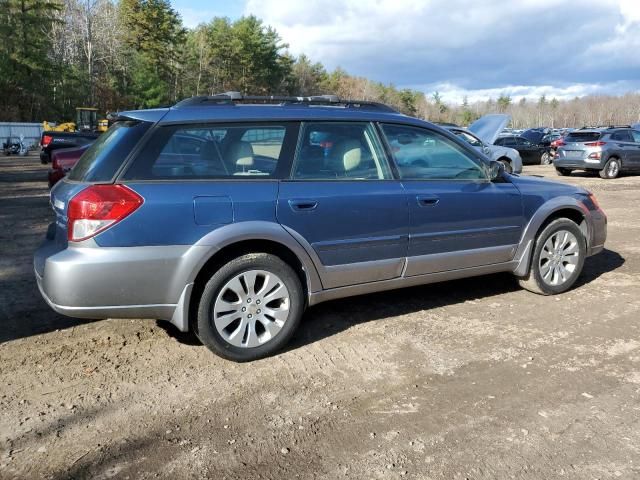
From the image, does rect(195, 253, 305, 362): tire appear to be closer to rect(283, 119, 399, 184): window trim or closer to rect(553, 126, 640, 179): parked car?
rect(283, 119, 399, 184): window trim

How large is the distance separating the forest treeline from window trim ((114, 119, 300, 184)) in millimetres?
51826

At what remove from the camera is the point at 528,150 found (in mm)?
24938

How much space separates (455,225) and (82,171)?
9.52ft

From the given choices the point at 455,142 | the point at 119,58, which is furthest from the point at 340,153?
the point at 119,58

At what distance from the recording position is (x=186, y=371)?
3740 mm

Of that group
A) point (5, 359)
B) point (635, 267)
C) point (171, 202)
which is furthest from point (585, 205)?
point (5, 359)

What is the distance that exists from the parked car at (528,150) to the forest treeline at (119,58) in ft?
129

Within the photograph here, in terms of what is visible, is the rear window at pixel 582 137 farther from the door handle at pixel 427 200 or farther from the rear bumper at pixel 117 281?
the rear bumper at pixel 117 281

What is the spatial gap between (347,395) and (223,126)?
2036 mm

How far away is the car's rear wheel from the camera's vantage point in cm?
1805

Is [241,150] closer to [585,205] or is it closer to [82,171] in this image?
[82,171]

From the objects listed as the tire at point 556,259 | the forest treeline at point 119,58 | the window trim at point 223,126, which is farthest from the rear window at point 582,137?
the forest treeline at point 119,58

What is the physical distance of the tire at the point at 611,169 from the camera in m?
18.1

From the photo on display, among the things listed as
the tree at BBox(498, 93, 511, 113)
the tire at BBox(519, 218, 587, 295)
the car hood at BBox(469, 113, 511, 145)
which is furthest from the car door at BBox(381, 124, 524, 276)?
the tree at BBox(498, 93, 511, 113)
